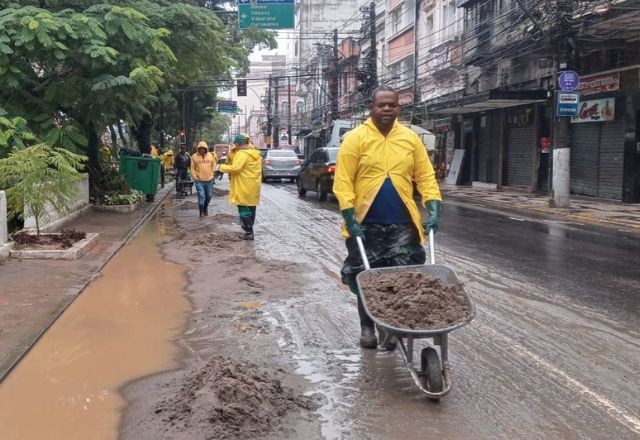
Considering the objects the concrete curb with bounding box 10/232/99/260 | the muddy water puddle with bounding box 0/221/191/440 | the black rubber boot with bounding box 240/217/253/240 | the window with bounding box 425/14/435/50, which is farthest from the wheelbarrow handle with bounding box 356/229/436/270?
the window with bounding box 425/14/435/50

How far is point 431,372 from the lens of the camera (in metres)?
4.09

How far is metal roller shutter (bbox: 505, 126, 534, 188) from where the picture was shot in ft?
77.7

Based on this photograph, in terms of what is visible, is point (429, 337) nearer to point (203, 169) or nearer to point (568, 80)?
point (203, 169)

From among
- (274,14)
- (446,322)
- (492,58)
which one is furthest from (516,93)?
(446,322)

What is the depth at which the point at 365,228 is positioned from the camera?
4.80 metres

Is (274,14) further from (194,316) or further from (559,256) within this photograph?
(194,316)

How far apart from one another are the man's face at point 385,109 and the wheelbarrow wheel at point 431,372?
1589mm

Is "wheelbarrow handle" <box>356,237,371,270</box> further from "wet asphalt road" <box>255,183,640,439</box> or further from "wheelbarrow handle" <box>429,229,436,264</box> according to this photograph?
"wet asphalt road" <box>255,183,640,439</box>

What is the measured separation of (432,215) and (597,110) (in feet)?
55.6

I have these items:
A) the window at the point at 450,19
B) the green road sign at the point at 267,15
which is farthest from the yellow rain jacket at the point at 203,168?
the window at the point at 450,19

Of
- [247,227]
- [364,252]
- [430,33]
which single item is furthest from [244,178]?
[430,33]

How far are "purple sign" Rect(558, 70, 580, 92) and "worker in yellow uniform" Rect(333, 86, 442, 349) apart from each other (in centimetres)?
1325

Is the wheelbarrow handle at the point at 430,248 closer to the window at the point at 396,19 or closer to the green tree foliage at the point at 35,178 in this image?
the green tree foliage at the point at 35,178

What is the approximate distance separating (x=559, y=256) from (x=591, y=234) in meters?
3.17
